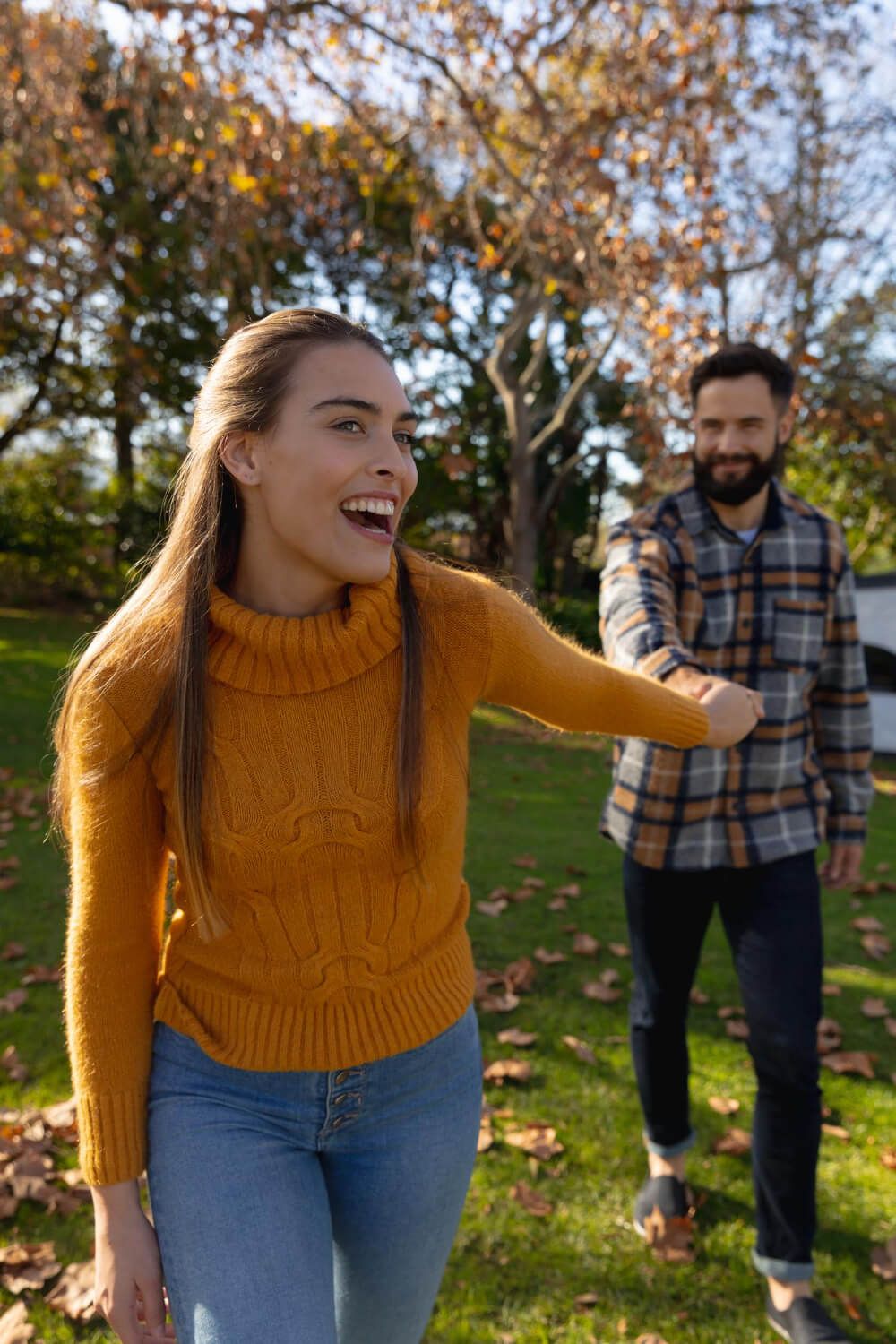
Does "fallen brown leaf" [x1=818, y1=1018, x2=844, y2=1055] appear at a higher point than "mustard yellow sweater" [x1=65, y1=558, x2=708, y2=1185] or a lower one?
lower

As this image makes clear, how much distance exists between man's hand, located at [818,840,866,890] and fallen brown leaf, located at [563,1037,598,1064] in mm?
1615

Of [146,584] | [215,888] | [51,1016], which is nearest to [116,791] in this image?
[215,888]

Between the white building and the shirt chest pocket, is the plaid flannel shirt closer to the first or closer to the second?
the shirt chest pocket

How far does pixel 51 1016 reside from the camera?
474 centimetres

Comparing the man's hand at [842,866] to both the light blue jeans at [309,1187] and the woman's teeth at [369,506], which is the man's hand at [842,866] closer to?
the light blue jeans at [309,1187]

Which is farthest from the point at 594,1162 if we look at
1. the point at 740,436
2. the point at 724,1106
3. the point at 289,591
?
the point at 289,591

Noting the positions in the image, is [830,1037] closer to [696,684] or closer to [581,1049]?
[581,1049]

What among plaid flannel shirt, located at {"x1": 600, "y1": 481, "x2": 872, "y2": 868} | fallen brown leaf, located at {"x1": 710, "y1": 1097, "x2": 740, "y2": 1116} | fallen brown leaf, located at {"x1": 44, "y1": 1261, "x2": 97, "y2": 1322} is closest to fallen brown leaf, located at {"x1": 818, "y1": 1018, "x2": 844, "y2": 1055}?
fallen brown leaf, located at {"x1": 710, "y1": 1097, "x2": 740, "y2": 1116}

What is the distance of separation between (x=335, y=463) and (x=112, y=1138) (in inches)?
49.8

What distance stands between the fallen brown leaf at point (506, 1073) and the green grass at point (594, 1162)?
4 cm

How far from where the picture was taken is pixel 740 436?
3.09 m

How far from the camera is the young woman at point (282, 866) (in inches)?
70.3

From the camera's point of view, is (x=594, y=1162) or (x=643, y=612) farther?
(x=594, y=1162)

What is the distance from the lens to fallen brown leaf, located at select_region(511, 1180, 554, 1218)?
3.45 meters
